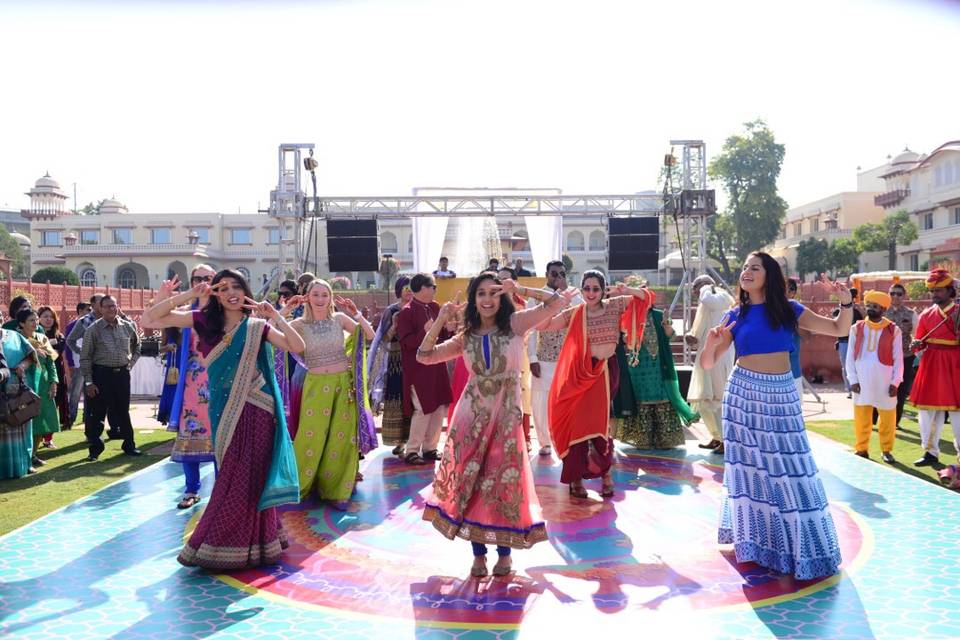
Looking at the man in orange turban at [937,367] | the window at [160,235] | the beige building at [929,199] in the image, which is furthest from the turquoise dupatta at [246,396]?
the window at [160,235]

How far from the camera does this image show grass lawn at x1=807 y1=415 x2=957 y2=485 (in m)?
7.01

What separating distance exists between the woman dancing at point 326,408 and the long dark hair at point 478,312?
5.66 feet

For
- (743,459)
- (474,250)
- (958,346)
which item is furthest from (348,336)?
(474,250)

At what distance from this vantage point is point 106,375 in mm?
8023

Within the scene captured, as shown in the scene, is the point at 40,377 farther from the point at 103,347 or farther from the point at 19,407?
the point at 19,407

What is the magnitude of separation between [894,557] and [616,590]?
1.78 metres

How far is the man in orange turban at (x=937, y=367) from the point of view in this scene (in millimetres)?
6793

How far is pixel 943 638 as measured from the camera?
333cm

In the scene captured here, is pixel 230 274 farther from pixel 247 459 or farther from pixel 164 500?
pixel 164 500

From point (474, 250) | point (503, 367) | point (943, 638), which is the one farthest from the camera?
point (474, 250)

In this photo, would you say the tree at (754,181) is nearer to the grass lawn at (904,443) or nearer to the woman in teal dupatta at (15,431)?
the grass lawn at (904,443)

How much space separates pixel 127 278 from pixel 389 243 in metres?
17.5

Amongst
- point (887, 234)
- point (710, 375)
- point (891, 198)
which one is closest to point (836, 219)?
point (891, 198)

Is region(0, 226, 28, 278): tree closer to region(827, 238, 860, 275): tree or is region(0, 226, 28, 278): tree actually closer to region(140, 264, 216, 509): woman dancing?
region(827, 238, 860, 275): tree
